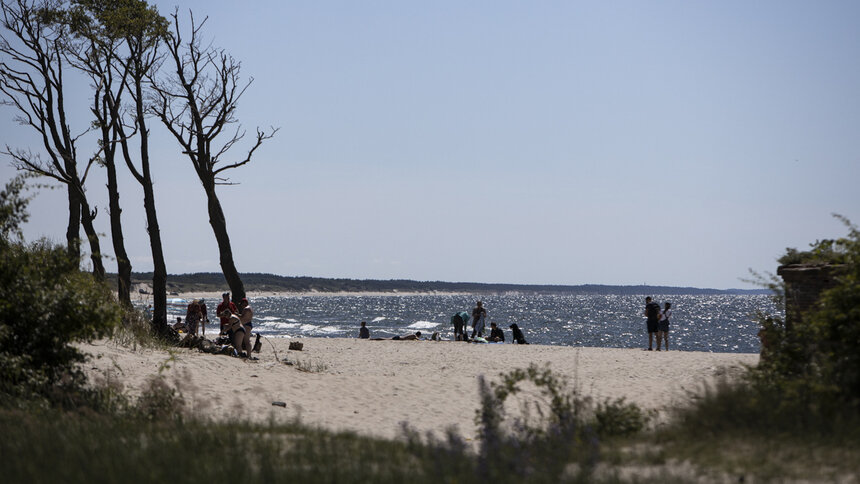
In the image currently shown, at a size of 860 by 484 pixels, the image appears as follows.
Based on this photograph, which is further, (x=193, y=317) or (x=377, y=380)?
(x=193, y=317)

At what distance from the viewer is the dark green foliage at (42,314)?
31.3 ft

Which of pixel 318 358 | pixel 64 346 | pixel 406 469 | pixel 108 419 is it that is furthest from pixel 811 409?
pixel 318 358

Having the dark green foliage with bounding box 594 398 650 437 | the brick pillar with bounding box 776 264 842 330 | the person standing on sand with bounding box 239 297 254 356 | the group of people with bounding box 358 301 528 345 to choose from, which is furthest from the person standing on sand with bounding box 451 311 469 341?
the dark green foliage with bounding box 594 398 650 437

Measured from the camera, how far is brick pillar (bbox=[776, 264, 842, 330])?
1133cm

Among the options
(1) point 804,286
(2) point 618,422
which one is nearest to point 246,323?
(2) point 618,422

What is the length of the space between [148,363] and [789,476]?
11274 millimetres

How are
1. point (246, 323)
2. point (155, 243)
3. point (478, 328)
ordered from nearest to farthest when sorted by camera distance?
point (246, 323)
point (155, 243)
point (478, 328)

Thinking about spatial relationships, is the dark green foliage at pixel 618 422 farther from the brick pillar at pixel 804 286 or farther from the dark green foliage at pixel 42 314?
the dark green foliage at pixel 42 314

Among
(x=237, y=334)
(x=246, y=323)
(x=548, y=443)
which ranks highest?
(x=246, y=323)

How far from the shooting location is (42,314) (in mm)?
9727

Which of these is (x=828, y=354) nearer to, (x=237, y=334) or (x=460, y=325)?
(x=237, y=334)

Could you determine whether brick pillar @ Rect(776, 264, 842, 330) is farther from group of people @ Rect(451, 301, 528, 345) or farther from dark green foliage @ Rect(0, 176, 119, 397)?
group of people @ Rect(451, 301, 528, 345)

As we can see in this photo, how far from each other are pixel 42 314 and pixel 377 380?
707 centimetres

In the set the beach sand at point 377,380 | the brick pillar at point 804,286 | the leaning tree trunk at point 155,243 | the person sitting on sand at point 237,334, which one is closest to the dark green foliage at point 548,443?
the beach sand at point 377,380
